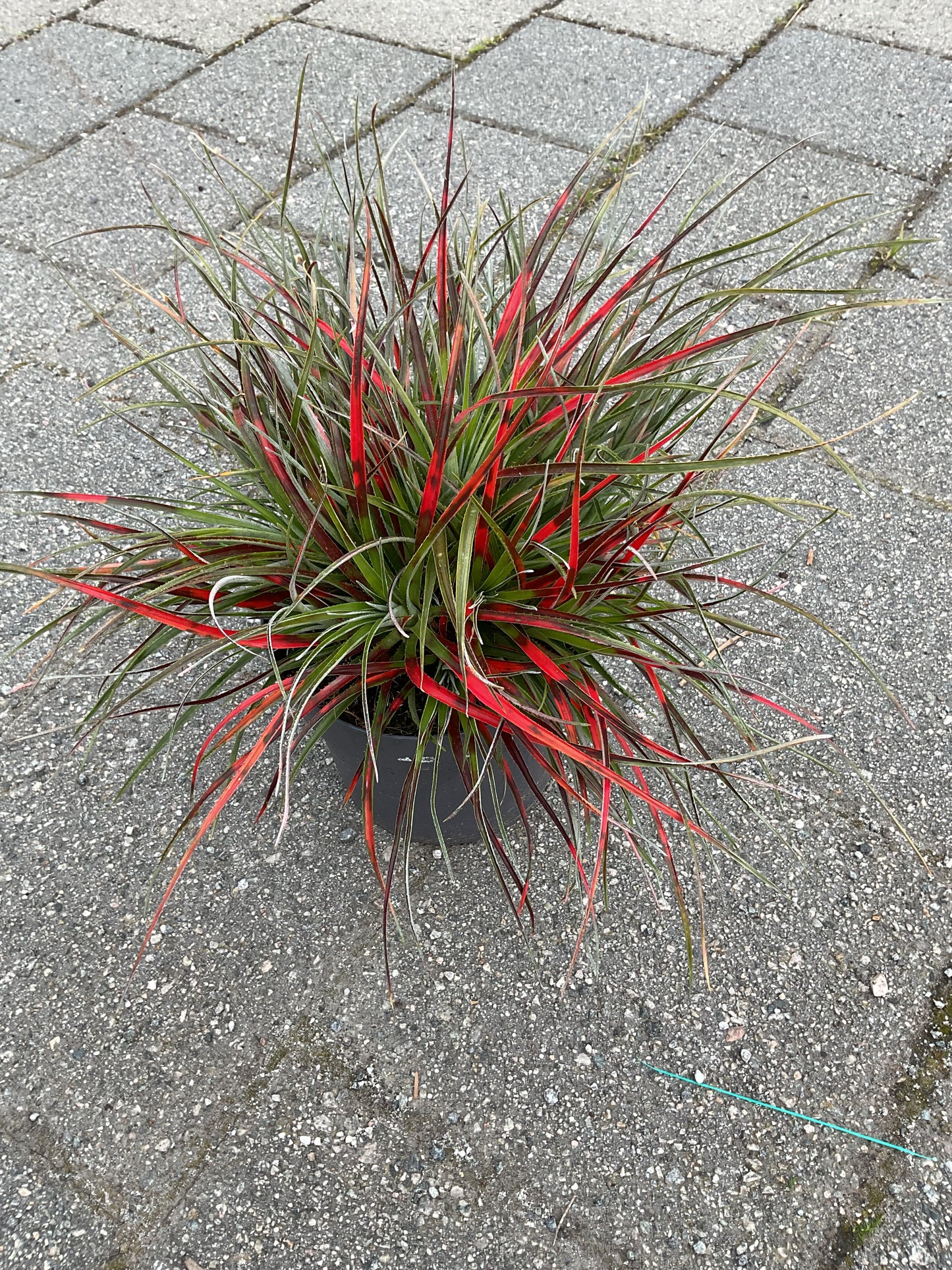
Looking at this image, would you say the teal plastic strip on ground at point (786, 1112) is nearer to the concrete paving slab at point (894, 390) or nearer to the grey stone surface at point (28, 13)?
the concrete paving slab at point (894, 390)

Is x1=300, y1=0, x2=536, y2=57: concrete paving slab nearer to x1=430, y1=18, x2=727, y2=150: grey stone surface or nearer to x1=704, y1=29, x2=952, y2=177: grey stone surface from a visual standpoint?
x1=430, y1=18, x2=727, y2=150: grey stone surface

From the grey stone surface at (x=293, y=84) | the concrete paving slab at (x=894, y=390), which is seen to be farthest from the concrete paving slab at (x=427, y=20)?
the concrete paving slab at (x=894, y=390)

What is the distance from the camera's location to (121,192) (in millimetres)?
2514

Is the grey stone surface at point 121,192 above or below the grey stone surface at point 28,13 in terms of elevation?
below

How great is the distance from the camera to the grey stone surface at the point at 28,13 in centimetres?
313

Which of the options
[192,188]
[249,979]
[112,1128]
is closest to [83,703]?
[249,979]

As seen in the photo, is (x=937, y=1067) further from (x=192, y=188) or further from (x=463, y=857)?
(x=192, y=188)

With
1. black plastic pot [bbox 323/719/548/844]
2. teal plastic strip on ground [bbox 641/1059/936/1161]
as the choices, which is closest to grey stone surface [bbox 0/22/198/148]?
black plastic pot [bbox 323/719/548/844]

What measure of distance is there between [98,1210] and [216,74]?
2870 mm

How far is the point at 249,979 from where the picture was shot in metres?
1.30

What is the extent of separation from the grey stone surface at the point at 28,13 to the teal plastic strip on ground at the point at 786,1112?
3349mm

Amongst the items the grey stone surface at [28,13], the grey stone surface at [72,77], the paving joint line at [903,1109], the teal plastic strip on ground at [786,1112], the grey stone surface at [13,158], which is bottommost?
the paving joint line at [903,1109]

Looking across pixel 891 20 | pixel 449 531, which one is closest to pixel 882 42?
pixel 891 20

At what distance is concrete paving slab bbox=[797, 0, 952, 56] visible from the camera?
126 inches
